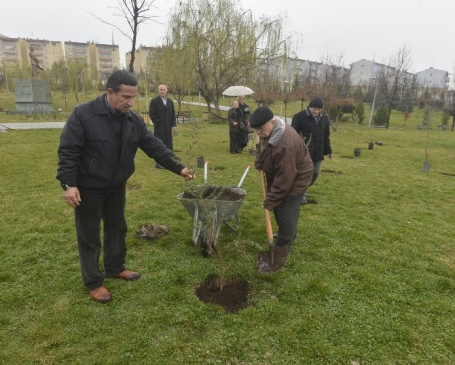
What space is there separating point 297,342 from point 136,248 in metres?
2.12

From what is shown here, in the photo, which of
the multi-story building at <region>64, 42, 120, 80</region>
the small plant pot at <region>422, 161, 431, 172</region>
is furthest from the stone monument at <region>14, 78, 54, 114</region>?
the multi-story building at <region>64, 42, 120, 80</region>

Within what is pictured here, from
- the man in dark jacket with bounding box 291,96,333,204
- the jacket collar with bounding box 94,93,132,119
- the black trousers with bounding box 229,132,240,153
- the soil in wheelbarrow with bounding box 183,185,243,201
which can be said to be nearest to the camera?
the jacket collar with bounding box 94,93,132,119

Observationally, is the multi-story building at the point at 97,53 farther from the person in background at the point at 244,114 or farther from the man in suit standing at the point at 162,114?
the man in suit standing at the point at 162,114

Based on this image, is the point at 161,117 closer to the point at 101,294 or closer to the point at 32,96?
the point at 101,294

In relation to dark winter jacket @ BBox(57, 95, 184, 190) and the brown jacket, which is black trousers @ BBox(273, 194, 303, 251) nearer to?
the brown jacket

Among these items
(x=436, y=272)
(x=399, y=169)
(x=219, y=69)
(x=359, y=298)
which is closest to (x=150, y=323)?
(x=359, y=298)

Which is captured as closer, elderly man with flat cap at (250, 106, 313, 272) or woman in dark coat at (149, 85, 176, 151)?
elderly man with flat cap at (250, 106, 313, 272)

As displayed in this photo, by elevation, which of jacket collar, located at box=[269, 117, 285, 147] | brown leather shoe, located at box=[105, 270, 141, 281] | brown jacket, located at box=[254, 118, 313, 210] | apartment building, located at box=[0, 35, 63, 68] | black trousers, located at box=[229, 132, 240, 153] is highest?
apartment building, located at box=[0, 35, 63, 68]

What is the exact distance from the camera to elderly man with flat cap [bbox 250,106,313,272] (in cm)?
287

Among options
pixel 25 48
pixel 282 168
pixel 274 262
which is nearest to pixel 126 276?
pixel 274 262

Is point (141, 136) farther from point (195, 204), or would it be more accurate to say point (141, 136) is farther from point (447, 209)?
point (447, 209)

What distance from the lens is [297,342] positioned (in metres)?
2.36

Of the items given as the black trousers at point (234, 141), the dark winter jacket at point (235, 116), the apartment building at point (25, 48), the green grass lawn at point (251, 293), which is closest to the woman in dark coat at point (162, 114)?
the green grass lawn at point (251, 293)

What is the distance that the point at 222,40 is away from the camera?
18719 mm
